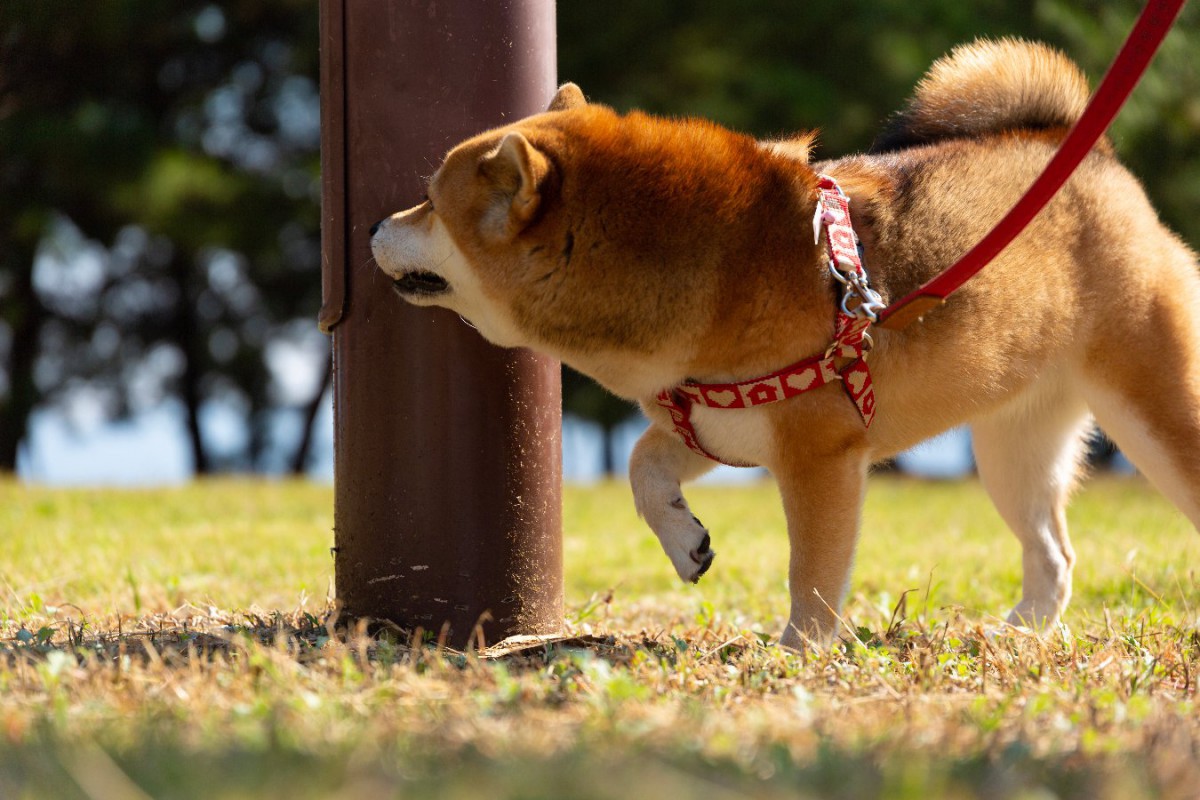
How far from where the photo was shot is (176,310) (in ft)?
48.8

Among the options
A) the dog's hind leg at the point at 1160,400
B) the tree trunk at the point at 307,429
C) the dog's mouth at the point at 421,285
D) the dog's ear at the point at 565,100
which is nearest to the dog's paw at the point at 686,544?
the dog's mouth at the point at 421,285

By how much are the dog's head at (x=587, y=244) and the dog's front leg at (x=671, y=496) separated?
1.39 ft

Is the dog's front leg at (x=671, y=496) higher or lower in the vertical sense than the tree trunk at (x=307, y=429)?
higher

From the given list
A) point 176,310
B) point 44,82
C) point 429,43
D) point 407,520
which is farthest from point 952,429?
point 176,310

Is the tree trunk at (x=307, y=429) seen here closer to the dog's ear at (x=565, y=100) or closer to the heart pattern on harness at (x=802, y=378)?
the dog's ear at (x=565, y=100)

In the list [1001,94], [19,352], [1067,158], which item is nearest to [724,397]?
[1067,158]

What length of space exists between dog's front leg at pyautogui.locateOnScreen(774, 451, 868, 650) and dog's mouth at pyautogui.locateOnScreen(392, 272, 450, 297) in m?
0.98

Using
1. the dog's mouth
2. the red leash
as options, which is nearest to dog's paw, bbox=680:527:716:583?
the red leash

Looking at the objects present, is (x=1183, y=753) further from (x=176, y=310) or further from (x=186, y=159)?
(x=176, y=310)

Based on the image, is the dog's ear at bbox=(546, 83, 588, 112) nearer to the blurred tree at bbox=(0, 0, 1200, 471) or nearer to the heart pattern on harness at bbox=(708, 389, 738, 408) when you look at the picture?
the heart pattern on harness at bbox=(708, 389, 738, 408)

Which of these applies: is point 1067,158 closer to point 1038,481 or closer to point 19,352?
point 1038,481

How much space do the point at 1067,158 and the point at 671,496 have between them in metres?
1.31

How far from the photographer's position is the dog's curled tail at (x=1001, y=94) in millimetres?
3898

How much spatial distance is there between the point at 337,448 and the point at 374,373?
0.82 feet
